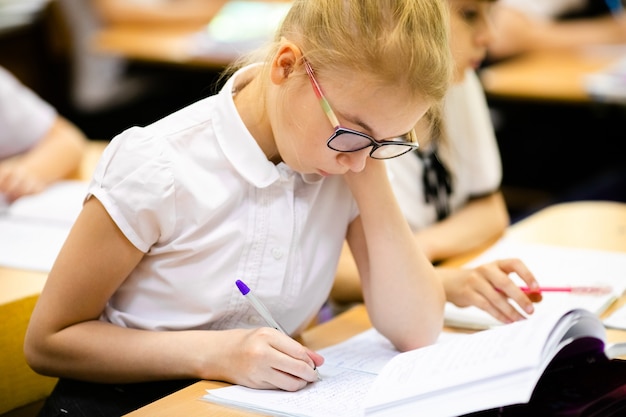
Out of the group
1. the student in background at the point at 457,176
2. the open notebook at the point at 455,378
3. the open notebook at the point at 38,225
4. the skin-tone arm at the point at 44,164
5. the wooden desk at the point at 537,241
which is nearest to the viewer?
the open notebook at the point at 455,378

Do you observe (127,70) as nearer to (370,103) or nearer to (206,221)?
(206,221)

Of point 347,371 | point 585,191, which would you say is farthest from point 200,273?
point 585,191

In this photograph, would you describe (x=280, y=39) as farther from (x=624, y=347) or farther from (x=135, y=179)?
(x=624, y=347)

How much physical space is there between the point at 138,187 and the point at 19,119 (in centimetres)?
116

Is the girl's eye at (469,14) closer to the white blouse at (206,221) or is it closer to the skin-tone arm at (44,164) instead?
the white blouse at (206,221)

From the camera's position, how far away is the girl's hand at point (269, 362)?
1177 mm

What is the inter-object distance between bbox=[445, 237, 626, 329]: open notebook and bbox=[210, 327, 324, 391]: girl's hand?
16.2 inches

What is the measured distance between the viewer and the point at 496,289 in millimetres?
1435

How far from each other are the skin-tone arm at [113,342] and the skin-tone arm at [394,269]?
0.22m

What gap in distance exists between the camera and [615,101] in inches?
118

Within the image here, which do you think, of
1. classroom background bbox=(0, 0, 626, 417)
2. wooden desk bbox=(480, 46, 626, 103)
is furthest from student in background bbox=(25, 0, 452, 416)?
wooden desk bbox=(480, 46, 626, 103)

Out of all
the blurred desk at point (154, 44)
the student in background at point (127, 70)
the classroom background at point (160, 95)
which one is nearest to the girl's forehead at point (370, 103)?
the classroom background at point (160, 95)

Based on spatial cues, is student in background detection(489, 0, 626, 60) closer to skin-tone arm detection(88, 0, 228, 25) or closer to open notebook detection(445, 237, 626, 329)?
skin-tone arm detection(88, 0, 228, 25)

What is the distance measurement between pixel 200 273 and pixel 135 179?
0.57 feet
